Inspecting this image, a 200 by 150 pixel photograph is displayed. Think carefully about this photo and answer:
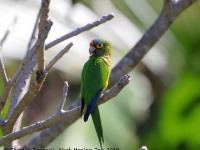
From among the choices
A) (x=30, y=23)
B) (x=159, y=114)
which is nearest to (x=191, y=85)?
(x=159, y=114)

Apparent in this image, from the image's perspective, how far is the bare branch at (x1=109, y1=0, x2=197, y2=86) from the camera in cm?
245

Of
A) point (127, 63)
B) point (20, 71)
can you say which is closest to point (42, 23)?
point (20, 71)

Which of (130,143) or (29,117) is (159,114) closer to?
(130,143)

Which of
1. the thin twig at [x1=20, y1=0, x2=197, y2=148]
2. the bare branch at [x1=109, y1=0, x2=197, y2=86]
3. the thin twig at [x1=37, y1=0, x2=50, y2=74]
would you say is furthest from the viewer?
the bare branch at [x1=109, y1=0, x2=197, y2=86]

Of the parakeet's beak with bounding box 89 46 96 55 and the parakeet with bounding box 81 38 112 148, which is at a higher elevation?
the parakeet's beak with bounding box 89 46 96 55

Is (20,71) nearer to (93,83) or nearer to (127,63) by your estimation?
(93,83)

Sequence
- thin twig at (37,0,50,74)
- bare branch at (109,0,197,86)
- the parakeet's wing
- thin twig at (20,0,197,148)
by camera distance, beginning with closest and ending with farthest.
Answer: thin twig at (37,0,50,74), the parakeet's wing, thin twig at (20,0,197,148), bare branch at (109,0,197,86)

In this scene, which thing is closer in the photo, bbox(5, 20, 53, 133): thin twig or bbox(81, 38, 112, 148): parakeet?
bbox(5, 20, 53, 133): thin twig

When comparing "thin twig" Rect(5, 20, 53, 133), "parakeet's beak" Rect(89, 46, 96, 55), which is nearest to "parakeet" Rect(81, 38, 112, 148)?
"parakeet's beak" Rect(89, 46, 96, 55)

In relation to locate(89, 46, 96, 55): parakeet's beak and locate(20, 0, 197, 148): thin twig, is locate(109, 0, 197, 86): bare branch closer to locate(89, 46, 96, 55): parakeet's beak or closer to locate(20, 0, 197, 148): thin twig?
locate(20, 0, 197, 148): thin twig

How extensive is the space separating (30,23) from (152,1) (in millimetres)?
1089

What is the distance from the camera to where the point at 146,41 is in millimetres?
2477

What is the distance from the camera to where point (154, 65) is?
485 centimetres

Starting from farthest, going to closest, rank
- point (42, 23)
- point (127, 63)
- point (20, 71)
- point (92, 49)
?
point (127, 63)
point (92, 49)
point (20, 71)
point (42, 23)
